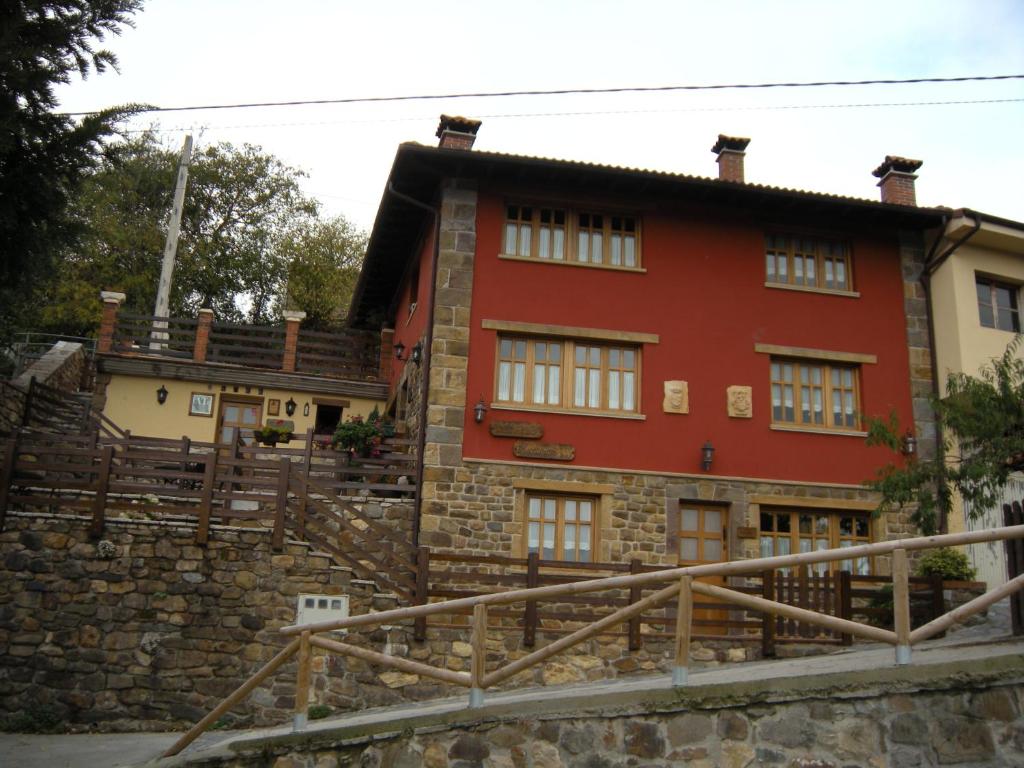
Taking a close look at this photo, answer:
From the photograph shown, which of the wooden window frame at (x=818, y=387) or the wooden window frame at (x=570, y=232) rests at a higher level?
the wooden window frame at (x=570, y=232)

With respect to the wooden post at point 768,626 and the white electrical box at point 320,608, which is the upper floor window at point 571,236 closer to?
the wooden post at point 768,626

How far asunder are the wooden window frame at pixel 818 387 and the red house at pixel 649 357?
0.04 m

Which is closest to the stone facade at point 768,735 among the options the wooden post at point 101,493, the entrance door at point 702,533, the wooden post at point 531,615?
the wooden post at point 531,615

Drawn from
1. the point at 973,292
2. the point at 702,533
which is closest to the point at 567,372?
the point at 702,533

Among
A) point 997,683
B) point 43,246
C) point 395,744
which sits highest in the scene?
point 43,246

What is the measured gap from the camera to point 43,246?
30.8 ft

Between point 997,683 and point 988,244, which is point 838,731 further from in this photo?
point 988,244

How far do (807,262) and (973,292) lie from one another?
2.67 m

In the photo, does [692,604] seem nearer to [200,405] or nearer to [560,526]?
[560,526]

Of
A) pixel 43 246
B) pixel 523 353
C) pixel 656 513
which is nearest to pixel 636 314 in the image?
pixel 523 353

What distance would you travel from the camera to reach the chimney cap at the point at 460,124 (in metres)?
16.1

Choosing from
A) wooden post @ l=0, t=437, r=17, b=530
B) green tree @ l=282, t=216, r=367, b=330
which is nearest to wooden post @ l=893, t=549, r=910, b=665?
wooden post @ l=0, t=437, r=17, b=530

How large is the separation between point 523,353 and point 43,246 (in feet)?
→ 22.8

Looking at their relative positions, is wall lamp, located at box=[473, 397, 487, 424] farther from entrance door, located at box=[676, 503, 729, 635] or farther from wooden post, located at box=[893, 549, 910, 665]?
wooden post, located at box=[893, 549, 910, 665]
